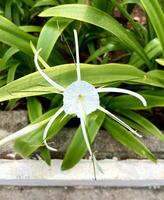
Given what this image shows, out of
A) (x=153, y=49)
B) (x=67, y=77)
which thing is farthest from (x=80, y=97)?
(x=153, y=49)

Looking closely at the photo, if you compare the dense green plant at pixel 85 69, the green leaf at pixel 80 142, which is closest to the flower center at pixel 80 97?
the dense green plant at pixel 85 69

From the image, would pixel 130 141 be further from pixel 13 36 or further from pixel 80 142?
pixel 13 36

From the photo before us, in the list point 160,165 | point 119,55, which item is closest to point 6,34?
point 119,55

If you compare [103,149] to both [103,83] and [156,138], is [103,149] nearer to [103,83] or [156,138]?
[156,138]

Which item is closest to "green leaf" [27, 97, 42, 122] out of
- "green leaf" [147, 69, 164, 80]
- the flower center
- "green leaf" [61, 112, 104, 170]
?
"green leaf" [61, 112, 104, 170]

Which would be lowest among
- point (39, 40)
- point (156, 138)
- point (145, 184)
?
point (145, 184)

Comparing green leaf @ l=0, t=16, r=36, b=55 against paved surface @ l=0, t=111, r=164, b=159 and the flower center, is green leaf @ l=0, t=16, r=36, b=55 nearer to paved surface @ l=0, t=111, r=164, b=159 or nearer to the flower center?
paved surface @ l=0, t=111, r=164, b=159
